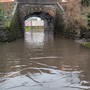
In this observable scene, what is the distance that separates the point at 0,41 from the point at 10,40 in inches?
53.3

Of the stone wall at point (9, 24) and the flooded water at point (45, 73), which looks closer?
the flooded water at point (45, 73)

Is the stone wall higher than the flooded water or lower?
higher

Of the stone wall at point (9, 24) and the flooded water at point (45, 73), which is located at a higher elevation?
the stone wall at point (9, 24)

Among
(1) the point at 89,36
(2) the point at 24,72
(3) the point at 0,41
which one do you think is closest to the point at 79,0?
(1) the point at 89,36

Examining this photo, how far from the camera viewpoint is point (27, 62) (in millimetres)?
16547

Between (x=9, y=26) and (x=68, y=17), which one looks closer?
(x=9, y=26)

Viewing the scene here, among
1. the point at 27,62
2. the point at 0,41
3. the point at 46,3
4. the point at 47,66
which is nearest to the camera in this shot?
the point at 47,66

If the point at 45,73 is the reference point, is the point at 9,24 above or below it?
above

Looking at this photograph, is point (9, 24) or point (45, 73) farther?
point (9, 24)

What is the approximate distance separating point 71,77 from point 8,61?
5420mm

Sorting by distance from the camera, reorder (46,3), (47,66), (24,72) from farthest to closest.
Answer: (46,3) < (47,66) < (24,72)

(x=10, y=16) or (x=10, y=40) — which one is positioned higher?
(x=10, y=16)

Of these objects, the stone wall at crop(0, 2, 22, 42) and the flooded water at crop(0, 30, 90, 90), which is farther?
the stone wall at crop(0, 2, 22, 42)

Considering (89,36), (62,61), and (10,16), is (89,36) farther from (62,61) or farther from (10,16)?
(62,61)
